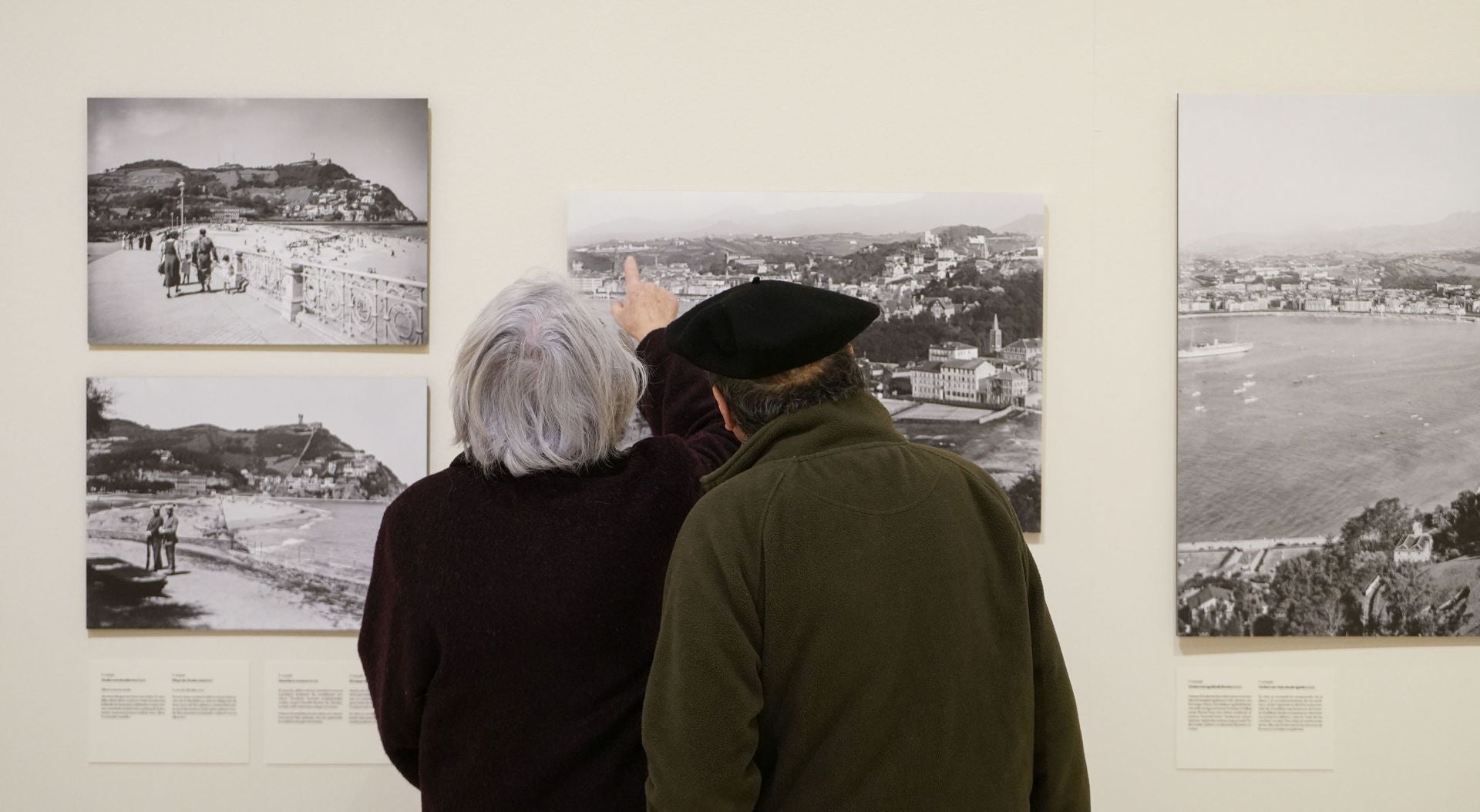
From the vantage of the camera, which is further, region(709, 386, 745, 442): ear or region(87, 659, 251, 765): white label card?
region(87, 659, 251, 765): white label card

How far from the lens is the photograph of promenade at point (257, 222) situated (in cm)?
210

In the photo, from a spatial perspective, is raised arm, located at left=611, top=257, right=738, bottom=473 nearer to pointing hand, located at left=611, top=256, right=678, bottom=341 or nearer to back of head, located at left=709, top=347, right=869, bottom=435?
pointing hand, located at left=611, top=256, right=678, bottom=341

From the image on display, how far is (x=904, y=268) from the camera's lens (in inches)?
83.0

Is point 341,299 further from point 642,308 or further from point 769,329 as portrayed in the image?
point 769,329

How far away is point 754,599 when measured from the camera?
1224 mm

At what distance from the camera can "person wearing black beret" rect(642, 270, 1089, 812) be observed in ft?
3.93

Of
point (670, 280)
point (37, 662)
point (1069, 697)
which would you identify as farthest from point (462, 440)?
point (37, 662)

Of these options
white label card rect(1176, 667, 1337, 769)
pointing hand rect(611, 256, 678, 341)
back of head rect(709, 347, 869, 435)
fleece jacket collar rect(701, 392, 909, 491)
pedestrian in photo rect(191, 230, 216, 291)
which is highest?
pedestrian in photo rect(191, 230, 216, 291)

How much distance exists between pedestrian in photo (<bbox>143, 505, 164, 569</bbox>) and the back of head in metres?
1.52

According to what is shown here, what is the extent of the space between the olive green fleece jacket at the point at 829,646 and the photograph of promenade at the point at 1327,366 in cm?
109

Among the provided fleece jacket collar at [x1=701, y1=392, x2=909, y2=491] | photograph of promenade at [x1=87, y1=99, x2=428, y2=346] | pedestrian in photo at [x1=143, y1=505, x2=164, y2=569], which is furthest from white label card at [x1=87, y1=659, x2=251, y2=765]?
fleece jacket collar at [x1=701, y1=392, x2=909, y2=491]

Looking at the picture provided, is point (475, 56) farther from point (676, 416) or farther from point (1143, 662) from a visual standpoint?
point (1143, 662)

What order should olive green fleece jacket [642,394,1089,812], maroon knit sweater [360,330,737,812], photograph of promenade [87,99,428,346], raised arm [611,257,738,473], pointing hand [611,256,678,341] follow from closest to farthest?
olive green fleece jacket [642,394,1089,812]
maroon knit sweater [360,330,737,812]
raised arm [611,257,738,473]
pointing hand [611,256,678,341]
photograph of promenade [87,99,428,346]

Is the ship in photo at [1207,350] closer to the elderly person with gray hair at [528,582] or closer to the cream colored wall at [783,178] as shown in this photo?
the cream colored wall at [783,178]
